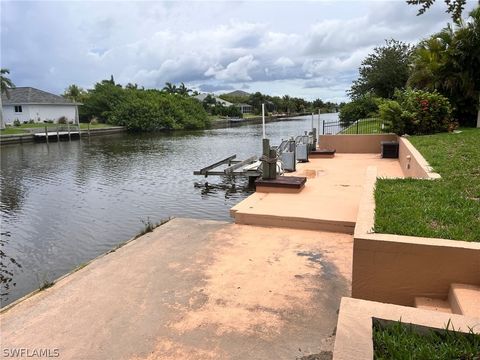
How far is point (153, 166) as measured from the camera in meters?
19.8

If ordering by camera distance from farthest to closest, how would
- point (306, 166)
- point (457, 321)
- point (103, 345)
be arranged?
point (306, 166) → point (103, 345) → point (457, 321)

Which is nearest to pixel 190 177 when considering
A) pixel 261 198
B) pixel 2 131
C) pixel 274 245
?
pixel 261 198

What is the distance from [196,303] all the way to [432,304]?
80.5 inches

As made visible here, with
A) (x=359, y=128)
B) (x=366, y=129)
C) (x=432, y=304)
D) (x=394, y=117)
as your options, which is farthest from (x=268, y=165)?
(x=359, y=128)

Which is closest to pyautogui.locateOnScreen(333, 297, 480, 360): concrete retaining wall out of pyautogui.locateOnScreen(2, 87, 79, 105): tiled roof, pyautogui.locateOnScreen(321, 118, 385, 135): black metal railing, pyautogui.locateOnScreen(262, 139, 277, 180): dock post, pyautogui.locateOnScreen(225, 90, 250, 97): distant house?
pyautogui.locateOnScreen(262, 139, 277, 180): dock post

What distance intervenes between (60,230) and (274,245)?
20.9 feet

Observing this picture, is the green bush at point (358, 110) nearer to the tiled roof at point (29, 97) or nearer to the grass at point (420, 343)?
the grass at point (420, 343)

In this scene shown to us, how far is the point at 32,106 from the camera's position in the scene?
47469 mm

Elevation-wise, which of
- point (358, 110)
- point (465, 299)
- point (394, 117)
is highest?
point (358, 110)

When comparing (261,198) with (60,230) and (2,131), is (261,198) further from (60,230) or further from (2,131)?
(2,131)

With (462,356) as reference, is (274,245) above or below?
below

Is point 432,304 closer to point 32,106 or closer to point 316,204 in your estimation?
point 316,204

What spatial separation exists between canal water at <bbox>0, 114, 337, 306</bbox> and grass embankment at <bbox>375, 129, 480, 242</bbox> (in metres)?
5.23

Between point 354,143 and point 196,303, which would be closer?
point 196,303
